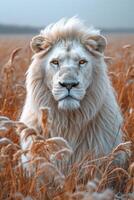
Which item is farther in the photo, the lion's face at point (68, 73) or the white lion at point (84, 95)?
the white lion at point (84, 95)

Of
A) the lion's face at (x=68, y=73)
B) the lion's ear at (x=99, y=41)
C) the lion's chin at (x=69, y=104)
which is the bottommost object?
the lion's chin at (x=69, y=104)

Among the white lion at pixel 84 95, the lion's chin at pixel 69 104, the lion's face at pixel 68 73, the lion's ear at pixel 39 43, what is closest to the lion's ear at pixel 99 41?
the white lion at pixel 84 95

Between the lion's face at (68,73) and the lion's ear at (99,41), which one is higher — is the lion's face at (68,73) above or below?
below

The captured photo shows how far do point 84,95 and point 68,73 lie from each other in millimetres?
385

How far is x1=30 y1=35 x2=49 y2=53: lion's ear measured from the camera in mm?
4645

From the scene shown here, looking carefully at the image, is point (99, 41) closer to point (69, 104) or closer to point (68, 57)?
point (68, 57)

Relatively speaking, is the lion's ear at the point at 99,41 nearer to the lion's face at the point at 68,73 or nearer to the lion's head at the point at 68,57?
the lion's head at the point at 68,57

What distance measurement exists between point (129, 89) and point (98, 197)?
4246mm

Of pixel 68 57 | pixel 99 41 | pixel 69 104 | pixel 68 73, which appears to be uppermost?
pixel 99 41

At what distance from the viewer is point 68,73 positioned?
4.20 m

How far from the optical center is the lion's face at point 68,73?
4.18 m

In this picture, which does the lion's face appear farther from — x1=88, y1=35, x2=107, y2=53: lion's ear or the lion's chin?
x1=88, y1=35, x2=107, y2=53: lion's ear

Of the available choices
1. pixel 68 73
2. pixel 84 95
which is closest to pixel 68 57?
pixel 68 73

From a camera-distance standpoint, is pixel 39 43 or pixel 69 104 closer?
pixel 69 104
